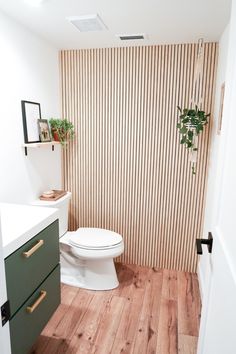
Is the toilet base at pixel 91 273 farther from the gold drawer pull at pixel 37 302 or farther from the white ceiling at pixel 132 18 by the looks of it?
the white ceiling at pixel 132 18

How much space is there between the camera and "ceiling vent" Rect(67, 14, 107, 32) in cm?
174

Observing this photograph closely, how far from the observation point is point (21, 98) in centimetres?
198

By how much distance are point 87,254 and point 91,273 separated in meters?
0.26

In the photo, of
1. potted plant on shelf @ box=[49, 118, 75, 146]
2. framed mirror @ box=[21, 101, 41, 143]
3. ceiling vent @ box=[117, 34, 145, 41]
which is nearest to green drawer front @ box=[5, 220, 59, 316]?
framed mirror @ box=[21, 101, 41, 143]

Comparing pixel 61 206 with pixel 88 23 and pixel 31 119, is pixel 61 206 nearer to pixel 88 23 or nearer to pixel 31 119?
pixel 31 119

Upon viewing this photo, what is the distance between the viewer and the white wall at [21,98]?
1.79 metres

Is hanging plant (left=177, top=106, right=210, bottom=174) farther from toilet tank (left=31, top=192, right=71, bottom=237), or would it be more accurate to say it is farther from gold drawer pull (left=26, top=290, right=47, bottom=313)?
gold drawer pull (left=26, top=290, right=47, bottom=313)

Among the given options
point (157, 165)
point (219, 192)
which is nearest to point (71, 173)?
point (157, 165)

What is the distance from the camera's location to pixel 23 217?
1.48m

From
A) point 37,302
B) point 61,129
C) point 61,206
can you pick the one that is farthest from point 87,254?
point 61,129

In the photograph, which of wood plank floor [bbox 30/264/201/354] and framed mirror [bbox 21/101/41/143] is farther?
framed mirror [bbox 21/101/41/143]

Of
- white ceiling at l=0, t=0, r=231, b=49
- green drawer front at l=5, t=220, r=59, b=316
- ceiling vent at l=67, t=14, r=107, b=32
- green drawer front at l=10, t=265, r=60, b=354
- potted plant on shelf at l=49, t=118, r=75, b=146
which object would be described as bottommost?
green drawer front at l=10, t=265, r=60, b=354

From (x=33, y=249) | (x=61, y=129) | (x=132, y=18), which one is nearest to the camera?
(x=33, y=249)

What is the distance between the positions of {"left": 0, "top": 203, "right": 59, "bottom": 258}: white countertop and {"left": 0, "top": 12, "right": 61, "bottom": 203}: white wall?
0.33 m
